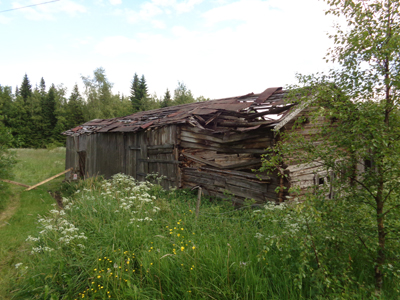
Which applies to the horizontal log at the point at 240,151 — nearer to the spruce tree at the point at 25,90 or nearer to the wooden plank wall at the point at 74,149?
the wooden plank wall at the point at 74,149

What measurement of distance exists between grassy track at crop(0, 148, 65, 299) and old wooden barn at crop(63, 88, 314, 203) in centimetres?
387

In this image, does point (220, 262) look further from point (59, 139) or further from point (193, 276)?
point (59, 139)

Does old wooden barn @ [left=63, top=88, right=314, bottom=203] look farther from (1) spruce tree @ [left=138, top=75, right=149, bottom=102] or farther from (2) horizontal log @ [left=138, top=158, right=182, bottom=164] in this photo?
(1) spruce tree @ [left=138, top=75, right=149, bottom=102]

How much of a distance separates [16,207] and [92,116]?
25853 millimetres

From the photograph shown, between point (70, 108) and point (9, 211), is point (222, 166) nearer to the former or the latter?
point (9, 211)

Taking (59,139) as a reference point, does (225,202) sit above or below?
below

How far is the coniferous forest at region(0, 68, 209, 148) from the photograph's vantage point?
1316 inches

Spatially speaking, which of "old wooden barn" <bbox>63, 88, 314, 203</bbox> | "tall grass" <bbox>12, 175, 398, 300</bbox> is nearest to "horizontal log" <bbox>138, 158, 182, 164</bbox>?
"old wooden barn" <bbox>63, 88, 314, 203</bbox>

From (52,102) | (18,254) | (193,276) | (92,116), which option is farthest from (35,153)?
(193,276)

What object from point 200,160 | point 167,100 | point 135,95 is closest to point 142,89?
→ point 135,95

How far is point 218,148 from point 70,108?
35.8m

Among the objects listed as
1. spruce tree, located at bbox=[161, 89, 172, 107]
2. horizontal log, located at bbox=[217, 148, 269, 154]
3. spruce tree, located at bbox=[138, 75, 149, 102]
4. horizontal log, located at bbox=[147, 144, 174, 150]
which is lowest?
horizontal log, located at bbox=[217, 148, 269, 154]

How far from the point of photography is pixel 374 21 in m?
2.65

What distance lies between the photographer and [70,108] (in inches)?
1439
